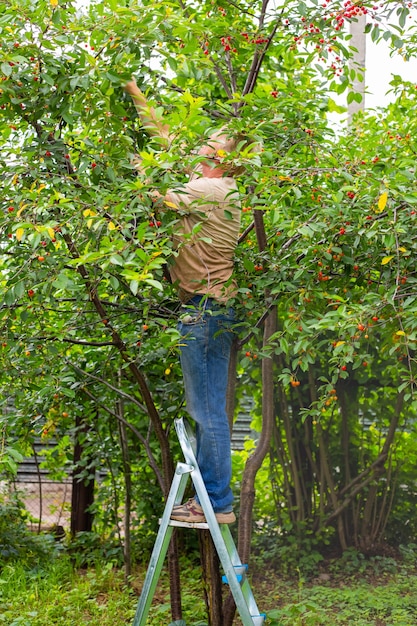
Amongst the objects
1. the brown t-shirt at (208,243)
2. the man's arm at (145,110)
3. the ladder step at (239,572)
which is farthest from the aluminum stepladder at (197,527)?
the man's arm at (145,110)

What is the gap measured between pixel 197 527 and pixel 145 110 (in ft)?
4.50

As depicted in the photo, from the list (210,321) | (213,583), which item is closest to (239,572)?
(213,583)

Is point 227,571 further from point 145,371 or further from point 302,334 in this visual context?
point 145,371

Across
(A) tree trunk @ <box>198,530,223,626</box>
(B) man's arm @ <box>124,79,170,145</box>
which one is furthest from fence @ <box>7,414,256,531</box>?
(B) man's arm @ <box>124,79,170,145</box>

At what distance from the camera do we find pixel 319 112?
3.56 meters

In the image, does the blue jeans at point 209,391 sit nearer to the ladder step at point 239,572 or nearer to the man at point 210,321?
the man at point 210,321

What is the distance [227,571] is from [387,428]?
5.89 feet

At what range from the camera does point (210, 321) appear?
2799mm

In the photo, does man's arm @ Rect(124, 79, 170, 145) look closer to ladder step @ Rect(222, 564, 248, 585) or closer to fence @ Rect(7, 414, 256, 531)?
ladder step @ Rect(222, 564, 248, 585)

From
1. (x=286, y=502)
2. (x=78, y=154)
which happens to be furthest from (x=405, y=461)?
(x=78, y=154)

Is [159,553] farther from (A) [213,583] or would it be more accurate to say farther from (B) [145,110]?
(B) [145,110]

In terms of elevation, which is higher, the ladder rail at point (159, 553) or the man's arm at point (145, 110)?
the man's arm at point (145, 110)

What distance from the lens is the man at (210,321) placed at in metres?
2.70

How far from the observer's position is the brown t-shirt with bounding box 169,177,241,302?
2.61 meters
